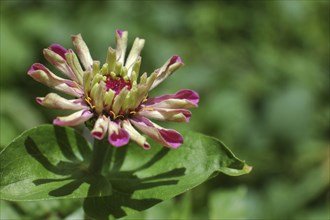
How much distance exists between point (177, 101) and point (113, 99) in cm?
22

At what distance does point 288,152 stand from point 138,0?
1740 mm

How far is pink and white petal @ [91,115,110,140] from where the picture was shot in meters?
1.69

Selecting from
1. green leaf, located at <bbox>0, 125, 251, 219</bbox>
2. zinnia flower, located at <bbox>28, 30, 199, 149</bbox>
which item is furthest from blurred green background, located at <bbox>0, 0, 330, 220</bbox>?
zinnia flower, located at <bbox>28, 30, 199, 149</bbox>

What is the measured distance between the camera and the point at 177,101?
6.17ft

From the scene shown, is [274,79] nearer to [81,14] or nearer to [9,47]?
[81,14]

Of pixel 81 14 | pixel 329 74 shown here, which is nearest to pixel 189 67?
pixel 81 14

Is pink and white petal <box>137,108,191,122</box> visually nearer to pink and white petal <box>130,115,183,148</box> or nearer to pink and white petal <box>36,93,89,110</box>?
pink and white petal <box>130,115,183,148</box>

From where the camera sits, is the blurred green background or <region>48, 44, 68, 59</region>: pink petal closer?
<region>48, 44, 68, 59</region>: pink petal

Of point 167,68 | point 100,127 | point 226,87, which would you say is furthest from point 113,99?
point 226,87

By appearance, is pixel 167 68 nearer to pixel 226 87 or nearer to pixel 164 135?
pixel 164 135

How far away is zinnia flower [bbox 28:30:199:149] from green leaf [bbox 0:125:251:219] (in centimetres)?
14

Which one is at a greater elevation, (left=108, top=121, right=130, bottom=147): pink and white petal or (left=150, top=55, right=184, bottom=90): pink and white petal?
(left=150, top=55, right=184, bottom=90): pink and white petal

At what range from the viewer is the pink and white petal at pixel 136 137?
5.70ft

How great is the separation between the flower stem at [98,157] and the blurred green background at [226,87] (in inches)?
55.5
